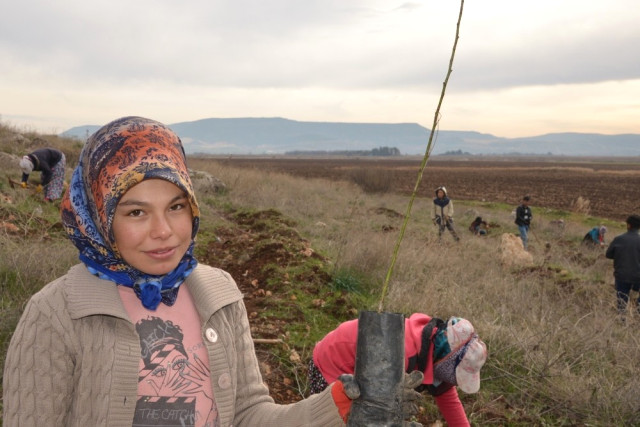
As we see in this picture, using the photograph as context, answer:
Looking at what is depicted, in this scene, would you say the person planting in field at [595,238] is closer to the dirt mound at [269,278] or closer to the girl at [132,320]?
the dirt mound at [269,278]

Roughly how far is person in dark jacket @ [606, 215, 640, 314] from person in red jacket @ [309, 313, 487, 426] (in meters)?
5.30

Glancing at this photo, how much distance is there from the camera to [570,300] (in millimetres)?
6383

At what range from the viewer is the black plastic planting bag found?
Answer: 3.76 ft

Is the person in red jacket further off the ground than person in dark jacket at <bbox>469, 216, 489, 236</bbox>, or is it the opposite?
the person in red jacket

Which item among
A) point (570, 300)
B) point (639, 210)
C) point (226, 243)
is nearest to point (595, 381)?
point (570, 300)

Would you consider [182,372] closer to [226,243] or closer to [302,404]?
[302,404]

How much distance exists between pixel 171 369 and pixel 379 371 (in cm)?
55

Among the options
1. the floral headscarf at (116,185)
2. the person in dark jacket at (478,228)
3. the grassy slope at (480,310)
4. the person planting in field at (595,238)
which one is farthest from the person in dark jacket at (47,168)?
the person planting in field at (595,238)

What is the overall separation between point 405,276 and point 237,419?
4.55m

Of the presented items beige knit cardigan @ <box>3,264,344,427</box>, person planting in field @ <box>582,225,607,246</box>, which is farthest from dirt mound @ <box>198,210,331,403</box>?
person planting in field @ <box>582,225,607,246</box>

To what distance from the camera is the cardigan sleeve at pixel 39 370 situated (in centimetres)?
109

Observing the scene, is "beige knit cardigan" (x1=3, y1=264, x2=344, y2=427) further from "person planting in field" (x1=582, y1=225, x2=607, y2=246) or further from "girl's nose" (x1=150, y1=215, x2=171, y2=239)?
"person planting in field" (x1=582, y1=225, x2=607, y2=246)

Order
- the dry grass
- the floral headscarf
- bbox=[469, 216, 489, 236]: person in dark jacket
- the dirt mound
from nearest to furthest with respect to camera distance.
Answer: the floral headscarf, the dry grass, the dirt mound, bbox=[469, 216, 489, 236]: person in dark jacket

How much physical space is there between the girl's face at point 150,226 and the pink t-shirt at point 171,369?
5.1 inches
